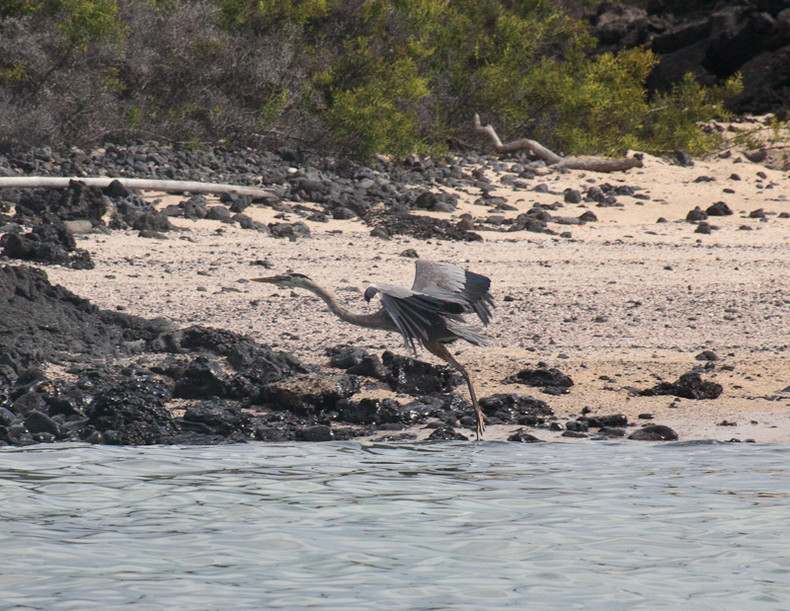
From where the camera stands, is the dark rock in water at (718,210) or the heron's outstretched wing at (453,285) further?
the dark rock in water at (718,210)

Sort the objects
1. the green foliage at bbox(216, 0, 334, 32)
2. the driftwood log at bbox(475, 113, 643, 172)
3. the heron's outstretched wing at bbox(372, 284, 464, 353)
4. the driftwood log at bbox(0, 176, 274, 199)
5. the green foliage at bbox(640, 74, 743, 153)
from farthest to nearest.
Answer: the green foliage at bbox(640, 74, 743, 153) < the driftwood log at bbox(475, 113, 643, 172) < the green foliage at bbox(216, 0, 334, 32) < the driftwood log at bbox(0, 176, 274, 199) < the heron's outstretched wing at bbox(372, 284, 464, 353)

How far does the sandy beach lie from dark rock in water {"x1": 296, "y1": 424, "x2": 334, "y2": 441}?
0.55 meters

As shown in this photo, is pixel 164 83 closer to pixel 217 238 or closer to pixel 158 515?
pixel 217 238

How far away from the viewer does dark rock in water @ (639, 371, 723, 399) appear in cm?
709

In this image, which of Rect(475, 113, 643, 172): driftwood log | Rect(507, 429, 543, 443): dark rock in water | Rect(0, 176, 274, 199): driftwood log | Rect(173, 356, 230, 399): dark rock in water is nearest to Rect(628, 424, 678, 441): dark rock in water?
Rect(507, 429, 543, 443): dark rock in water

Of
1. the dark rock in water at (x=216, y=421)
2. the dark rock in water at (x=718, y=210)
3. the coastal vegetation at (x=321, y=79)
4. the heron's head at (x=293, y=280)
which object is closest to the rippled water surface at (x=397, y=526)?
the dark rock in water at (x=216, y=421)

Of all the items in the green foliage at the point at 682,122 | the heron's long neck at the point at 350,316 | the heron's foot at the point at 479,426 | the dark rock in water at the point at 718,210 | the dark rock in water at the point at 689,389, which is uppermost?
the green foliage at the point at 682,122

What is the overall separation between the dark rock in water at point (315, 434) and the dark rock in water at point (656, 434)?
174cm

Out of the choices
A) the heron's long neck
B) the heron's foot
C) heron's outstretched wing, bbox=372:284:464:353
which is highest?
heron's outstretched wing, bbox=372:284:464:353

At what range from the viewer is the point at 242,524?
4914mm

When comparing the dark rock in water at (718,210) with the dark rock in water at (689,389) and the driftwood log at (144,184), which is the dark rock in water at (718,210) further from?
the dark rock in water at (689,389)

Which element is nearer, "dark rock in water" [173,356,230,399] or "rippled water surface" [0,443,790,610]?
"rippled water surface" [0,443,790,610]

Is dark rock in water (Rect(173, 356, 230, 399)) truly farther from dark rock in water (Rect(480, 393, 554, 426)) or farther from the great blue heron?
dark rock in water (Rect(480, 393, 554, 426))

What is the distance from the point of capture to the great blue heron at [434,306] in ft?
20.8
